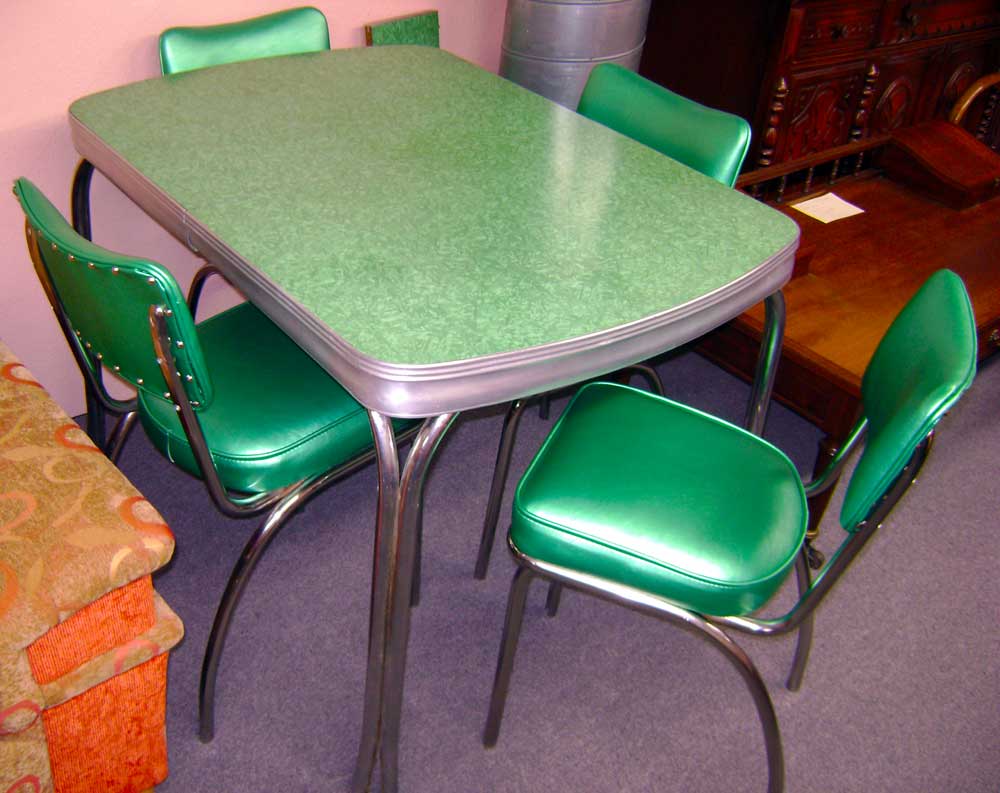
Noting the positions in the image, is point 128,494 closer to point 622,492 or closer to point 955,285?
point 622,492

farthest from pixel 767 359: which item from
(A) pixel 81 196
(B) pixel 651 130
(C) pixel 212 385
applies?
(A) pixel 81 196

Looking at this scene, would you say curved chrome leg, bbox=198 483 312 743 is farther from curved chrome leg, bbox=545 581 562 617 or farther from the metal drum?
the metal drum

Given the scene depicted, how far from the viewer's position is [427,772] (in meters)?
1.36

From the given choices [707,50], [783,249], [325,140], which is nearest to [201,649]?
[325,140]

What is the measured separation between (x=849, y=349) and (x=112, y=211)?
1.54m

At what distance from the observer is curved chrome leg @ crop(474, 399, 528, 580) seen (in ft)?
4.75

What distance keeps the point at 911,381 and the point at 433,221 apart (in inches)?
24.9

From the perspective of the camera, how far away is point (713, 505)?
1152 mm

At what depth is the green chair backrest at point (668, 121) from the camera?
148 centimetres

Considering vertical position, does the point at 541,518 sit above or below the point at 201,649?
above

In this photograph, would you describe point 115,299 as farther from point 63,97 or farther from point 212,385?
point 63,97

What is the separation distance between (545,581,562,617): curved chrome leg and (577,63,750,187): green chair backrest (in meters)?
0.77

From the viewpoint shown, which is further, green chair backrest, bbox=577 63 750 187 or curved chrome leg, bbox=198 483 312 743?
green chair backrest, bbox=577 63 750 187

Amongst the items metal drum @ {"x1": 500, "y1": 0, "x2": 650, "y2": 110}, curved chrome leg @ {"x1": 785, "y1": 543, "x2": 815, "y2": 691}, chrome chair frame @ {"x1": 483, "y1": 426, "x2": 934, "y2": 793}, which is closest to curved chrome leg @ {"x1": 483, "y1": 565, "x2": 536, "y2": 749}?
chrome chair frame @ {"x1": 483, "y1": 426, "x2": 934, "y2": 793}
